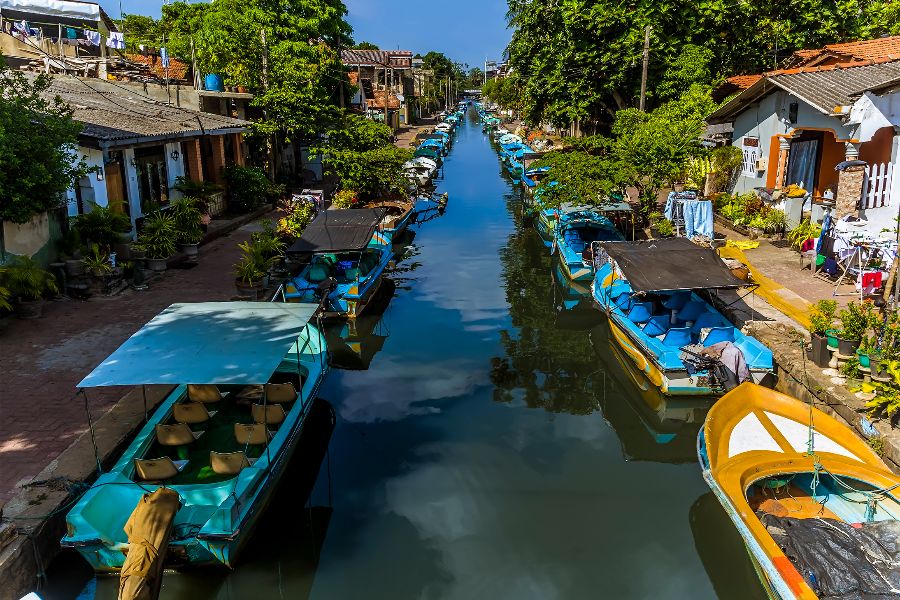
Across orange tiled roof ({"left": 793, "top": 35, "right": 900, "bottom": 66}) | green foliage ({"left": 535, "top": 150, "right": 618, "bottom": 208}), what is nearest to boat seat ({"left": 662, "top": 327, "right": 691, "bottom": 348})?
green foliage ({"left": 535, "top": 150, "right": 618, "bottom": 208})

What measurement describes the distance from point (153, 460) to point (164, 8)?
2430 inches

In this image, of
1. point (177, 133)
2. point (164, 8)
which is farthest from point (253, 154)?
point (164, 8)

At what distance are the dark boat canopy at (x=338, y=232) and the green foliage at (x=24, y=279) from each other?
203 inches

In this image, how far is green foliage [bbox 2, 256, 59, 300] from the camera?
13.7 metres

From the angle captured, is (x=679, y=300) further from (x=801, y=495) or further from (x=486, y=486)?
(x=486, y=486)

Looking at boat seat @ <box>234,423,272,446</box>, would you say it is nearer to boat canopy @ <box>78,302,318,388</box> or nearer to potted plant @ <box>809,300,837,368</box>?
boat canopy @ <box>78,302,318,388</box>

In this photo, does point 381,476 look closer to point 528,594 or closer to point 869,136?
point 528,594

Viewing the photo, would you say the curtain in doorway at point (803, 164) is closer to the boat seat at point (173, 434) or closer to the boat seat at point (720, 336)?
the boat seat at point (720, 336)

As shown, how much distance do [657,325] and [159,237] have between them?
500 inches

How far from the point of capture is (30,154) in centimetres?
1330

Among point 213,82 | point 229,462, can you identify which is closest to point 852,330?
point 229,462

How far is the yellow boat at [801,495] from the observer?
22.7 feet

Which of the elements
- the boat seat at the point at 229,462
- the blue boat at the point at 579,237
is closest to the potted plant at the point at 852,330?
the boat seat at the point at 229,462

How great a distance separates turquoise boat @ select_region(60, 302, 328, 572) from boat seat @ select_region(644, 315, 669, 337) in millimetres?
6547
